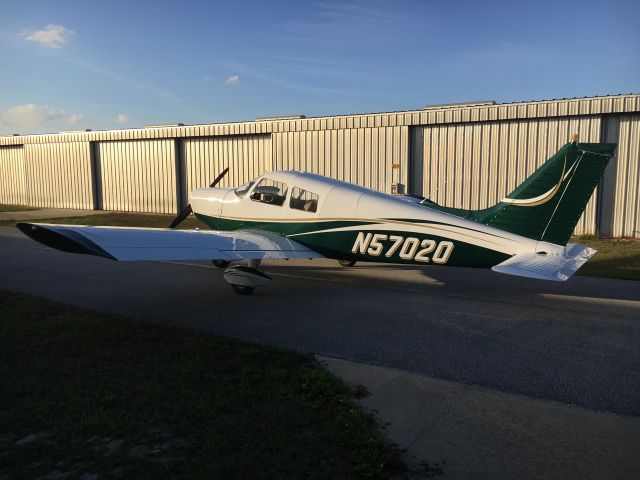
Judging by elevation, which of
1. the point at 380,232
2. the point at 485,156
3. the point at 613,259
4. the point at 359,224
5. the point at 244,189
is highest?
the point at 485,156

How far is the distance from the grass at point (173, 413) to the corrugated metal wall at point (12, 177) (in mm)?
35672

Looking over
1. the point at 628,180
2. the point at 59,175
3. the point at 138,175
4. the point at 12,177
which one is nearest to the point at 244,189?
the point at 628,180

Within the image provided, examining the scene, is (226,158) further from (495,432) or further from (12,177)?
(495,432)

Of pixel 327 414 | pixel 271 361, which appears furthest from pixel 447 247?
pixel 327 414

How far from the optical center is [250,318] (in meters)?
8.62

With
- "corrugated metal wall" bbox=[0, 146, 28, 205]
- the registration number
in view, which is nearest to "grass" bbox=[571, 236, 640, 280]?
the registration number

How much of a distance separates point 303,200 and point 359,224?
156cm

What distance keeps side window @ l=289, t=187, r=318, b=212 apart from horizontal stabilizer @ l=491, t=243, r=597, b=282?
4.26 meters

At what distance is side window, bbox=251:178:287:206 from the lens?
1160 cm

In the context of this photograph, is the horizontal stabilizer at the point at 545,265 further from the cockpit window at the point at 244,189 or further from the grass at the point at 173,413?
the cockpit window at the point at 244,189

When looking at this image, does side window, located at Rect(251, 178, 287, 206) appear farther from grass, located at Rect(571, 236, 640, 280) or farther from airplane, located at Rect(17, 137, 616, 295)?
grass, located at Rect(571, 236, 640, 280)

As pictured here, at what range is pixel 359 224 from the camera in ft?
34.1

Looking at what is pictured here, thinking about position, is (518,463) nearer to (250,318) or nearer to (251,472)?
(251,472)

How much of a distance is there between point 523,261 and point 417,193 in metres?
14.0
